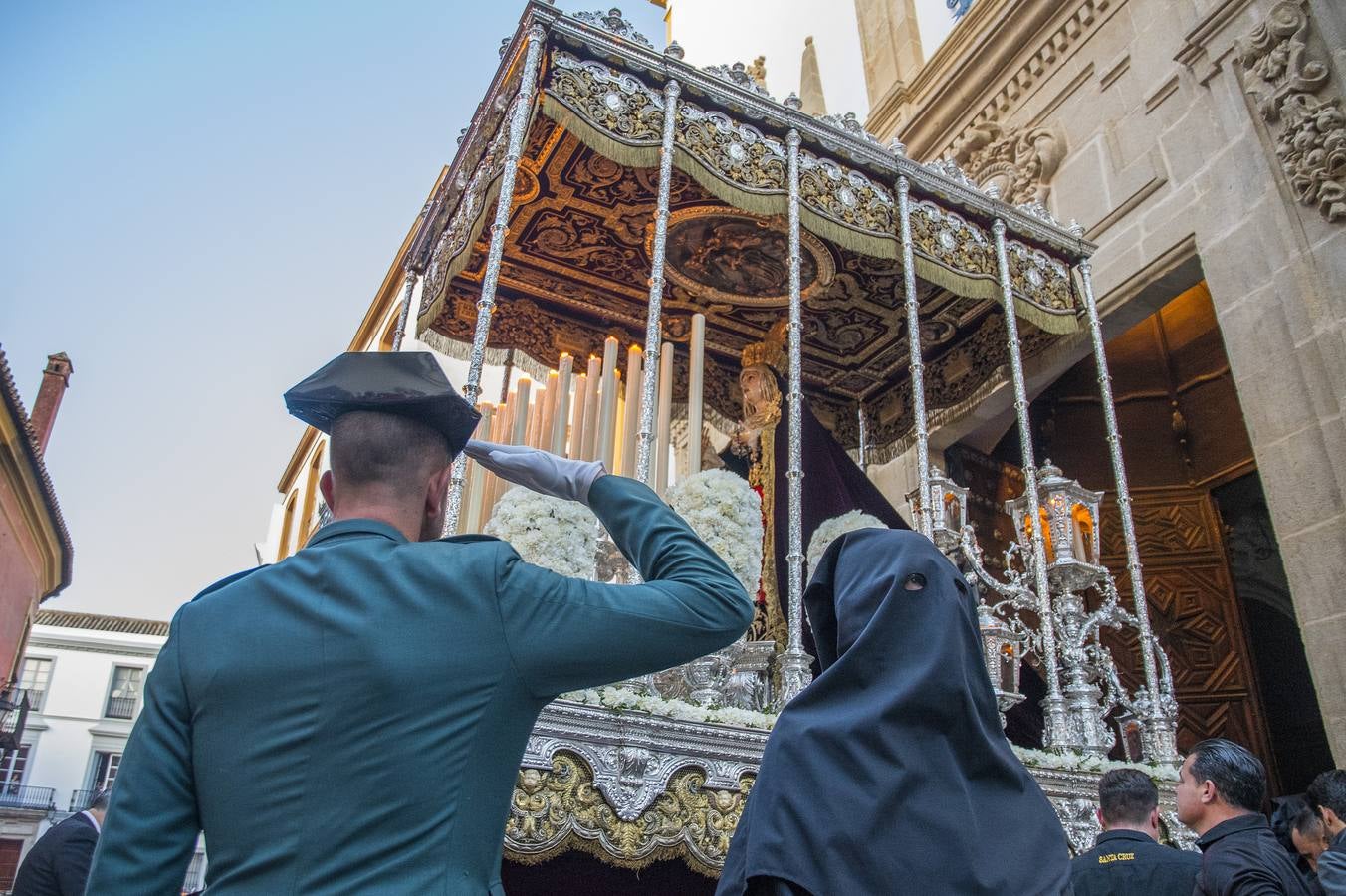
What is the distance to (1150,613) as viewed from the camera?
7512 millimetres

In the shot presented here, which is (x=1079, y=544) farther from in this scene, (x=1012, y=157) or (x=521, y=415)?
(x=1012, y=157)

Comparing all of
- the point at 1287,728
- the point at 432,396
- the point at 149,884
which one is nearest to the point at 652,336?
the point at 432,396

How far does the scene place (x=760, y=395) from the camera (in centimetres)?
638

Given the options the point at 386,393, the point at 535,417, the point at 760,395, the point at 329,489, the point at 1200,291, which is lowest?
the point at 329,489

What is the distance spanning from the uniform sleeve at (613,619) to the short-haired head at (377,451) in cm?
18

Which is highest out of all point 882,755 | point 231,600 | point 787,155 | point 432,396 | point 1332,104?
point 1332,104

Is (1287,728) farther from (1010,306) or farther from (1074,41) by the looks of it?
(1074,41)

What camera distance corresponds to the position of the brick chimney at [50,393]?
19.4 metres

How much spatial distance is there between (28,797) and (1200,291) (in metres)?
28.7

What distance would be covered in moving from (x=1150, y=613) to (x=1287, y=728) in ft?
3.98

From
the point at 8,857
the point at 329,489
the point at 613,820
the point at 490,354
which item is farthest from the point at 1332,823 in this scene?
the point at 8,857

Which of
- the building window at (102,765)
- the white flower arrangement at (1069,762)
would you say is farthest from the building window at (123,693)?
the white flower arrangement at (1069,762)

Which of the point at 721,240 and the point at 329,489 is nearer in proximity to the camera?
the point at 329,489

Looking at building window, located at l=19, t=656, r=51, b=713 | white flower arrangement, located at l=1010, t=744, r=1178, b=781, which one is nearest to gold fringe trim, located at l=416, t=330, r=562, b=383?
white flower arrangement, located at l=1010, t=744, r=1178, b=781
